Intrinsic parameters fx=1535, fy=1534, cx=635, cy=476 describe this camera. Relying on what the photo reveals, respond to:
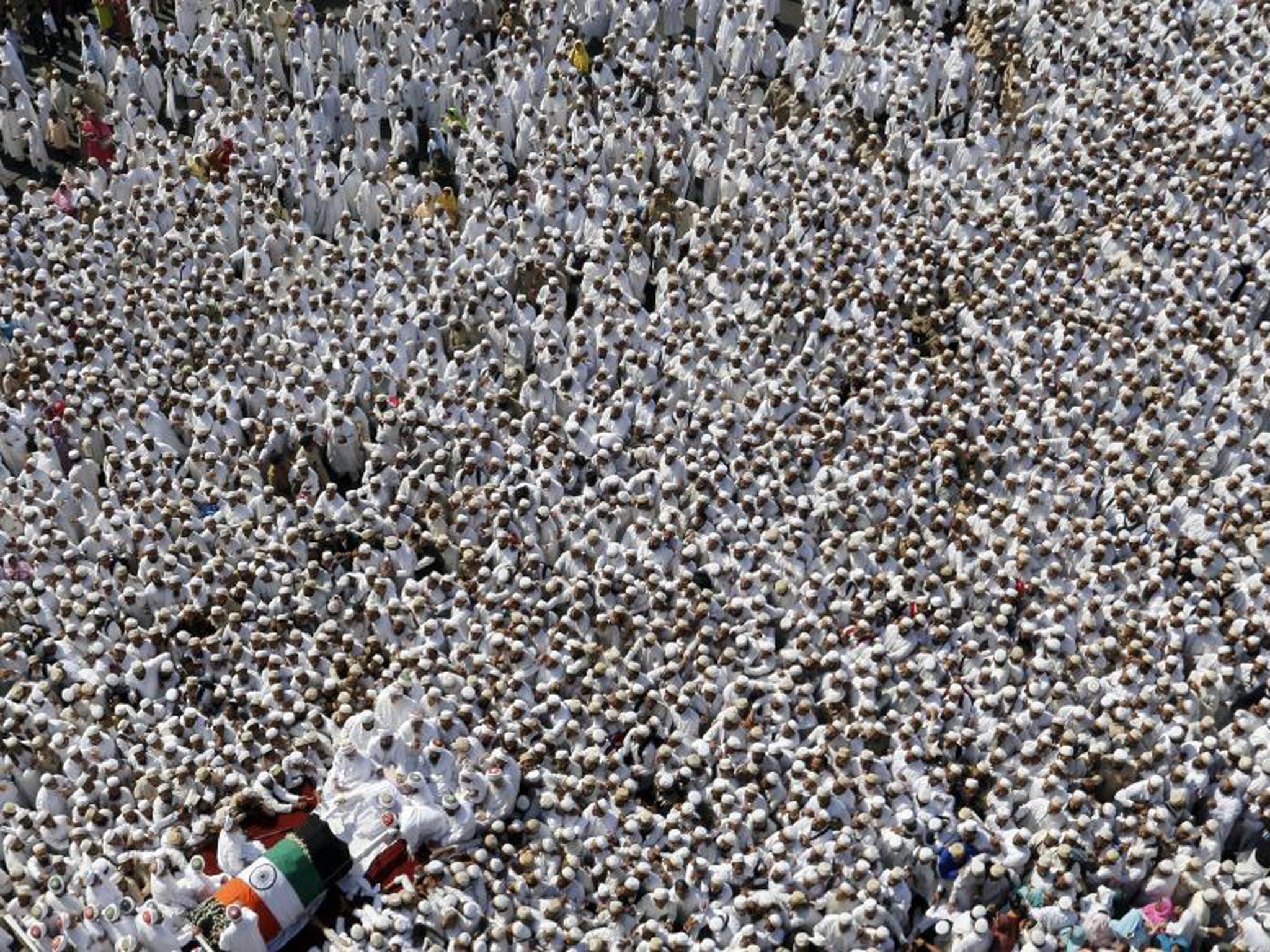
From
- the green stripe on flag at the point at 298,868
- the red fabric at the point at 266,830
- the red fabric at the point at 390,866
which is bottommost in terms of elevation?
the red fabric at the point at 390,866

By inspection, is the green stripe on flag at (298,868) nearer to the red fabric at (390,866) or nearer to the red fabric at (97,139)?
the red fabric at (390,866)

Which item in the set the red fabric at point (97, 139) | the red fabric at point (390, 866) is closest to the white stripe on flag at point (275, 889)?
the red fabric at point (390, 866)

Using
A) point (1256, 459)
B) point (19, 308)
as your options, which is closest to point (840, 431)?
point (1256, 459)

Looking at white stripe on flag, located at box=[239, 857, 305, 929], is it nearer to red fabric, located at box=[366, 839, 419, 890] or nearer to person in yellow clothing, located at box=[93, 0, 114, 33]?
red fabric, located at box=[366, 839, 419, 890]

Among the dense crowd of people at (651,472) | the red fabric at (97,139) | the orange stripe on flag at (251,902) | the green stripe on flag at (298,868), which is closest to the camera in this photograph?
the orange stripe on flag at (251,902)

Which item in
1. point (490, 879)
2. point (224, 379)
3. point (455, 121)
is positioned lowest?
point (490, 879)

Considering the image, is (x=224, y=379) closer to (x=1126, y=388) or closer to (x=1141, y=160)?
(x=1126, y=388)
